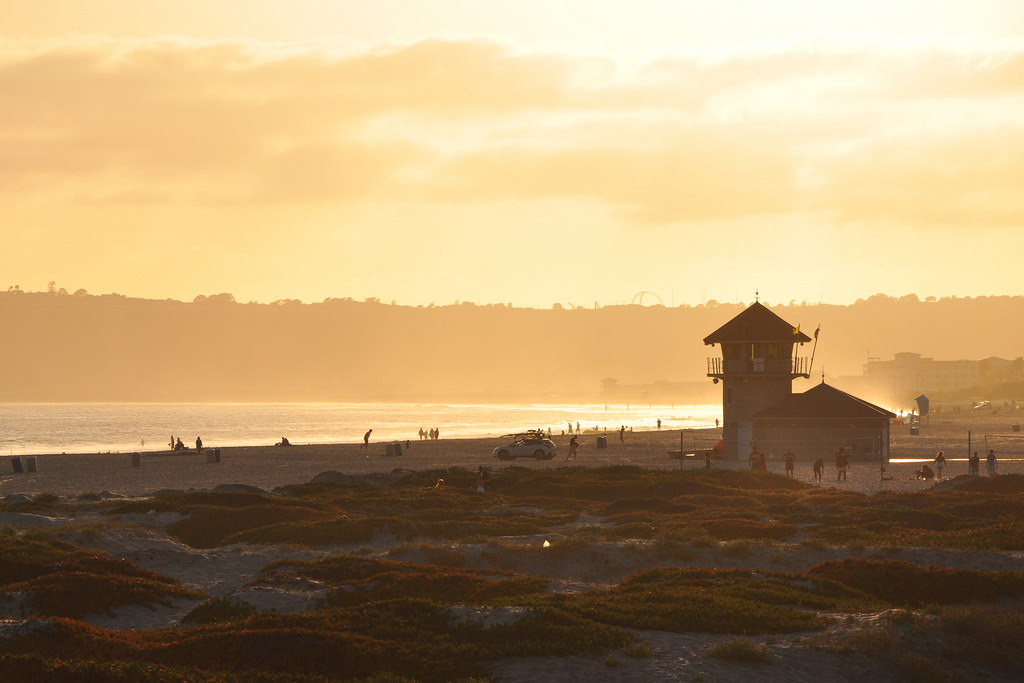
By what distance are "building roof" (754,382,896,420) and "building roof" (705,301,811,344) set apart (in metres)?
3.83

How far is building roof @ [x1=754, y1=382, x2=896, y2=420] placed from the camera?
62094 millimetres

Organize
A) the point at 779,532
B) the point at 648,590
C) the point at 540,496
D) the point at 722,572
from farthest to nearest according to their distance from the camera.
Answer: the point at 540,496 < the point at 779,532 < the point at 722,572 < the point at 648,590

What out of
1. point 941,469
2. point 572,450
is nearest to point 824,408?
point 941,469

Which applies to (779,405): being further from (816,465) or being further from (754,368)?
(816,465)

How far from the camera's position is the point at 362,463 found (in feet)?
240

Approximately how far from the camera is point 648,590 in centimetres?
2116

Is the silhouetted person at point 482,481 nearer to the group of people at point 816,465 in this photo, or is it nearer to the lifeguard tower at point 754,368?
the group of people at point 816,465

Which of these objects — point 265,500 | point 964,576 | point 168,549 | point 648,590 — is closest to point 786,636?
point 648,590

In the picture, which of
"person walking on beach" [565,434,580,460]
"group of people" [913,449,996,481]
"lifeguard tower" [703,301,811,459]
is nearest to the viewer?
"group of people" [913,449,996,481]

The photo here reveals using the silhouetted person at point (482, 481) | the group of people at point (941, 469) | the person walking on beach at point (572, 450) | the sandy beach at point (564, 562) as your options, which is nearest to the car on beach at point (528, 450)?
the person walking on beach at point (572, 450)

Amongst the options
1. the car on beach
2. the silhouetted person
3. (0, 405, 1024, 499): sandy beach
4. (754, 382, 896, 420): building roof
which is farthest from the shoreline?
the silhouetted person

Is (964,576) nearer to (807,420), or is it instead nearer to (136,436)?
(807,420)

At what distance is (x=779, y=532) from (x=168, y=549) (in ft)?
58.9

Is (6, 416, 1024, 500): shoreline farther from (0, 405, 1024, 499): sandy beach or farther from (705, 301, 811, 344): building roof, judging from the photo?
(705, 301, 811, 344): building roof
